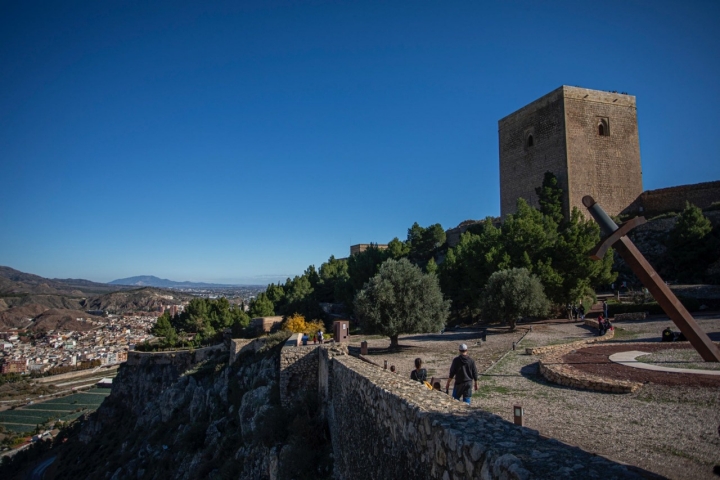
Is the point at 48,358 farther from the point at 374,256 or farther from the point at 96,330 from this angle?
the point at 374,256

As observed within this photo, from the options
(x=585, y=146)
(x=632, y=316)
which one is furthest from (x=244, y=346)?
(x=585, y=146)

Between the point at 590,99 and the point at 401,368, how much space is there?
3084 cm

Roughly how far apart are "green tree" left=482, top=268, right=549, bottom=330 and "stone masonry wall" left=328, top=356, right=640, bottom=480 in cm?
1328

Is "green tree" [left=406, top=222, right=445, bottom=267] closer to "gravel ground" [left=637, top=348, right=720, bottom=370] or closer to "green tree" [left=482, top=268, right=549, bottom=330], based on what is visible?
"green tree" [left=482, top=268, right=549, bottom=330]

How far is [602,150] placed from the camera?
33312 millimetres

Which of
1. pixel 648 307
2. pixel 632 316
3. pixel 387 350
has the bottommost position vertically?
pixel 387 350

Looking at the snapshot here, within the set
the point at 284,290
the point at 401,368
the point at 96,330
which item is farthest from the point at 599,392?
the point at 96,330

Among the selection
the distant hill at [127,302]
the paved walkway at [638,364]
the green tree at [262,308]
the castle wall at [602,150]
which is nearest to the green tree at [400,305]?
the paved walkway at [638,364]

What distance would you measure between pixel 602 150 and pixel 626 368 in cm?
2889

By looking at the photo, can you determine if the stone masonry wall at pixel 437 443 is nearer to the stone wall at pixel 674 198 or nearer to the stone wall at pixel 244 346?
the stone wall at pixel 244 346

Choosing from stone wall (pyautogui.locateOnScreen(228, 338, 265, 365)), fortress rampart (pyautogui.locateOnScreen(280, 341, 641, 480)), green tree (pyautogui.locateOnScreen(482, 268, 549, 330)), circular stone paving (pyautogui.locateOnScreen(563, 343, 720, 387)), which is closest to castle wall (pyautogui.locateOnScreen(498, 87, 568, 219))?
green tree (pyautogui.locateOnScreen(482, 268, 549, 330))

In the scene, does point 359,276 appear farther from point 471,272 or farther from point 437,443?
point 437,443

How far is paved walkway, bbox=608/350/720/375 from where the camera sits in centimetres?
839

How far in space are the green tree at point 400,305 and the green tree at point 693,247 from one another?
20.0m
